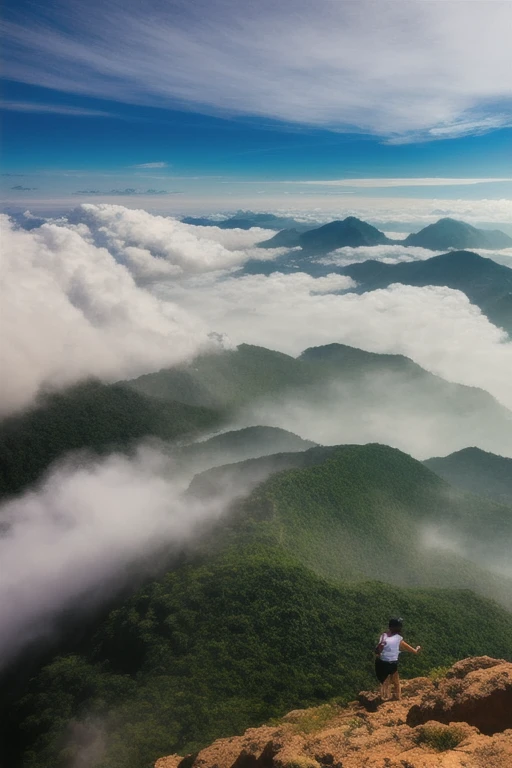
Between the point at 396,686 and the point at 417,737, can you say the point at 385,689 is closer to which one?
the point at 396,686

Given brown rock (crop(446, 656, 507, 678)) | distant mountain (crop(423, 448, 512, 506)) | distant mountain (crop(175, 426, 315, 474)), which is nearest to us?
brown rock (crop(446, 656, 507, 678))

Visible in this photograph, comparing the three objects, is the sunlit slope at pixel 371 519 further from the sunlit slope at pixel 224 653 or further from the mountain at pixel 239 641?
the sunlit slope at pixel 224 653

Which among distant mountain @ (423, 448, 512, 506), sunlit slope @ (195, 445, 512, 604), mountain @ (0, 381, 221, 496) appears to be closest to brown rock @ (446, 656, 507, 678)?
sunlit slope @ (195, 445, 512, 604)

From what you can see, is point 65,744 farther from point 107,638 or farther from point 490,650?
point 490,650

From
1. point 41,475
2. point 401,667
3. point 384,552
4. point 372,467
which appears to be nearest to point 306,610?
point 401,667

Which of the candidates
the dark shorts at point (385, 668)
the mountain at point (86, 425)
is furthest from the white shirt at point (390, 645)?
the mountain at point (86, 425)

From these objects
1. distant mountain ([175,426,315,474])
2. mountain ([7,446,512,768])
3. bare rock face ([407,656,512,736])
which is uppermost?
bare rock face ([407,656,512,736])

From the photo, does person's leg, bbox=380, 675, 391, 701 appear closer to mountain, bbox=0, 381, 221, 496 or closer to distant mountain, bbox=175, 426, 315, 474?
distant mountain, bbox=175, 426, 315, 474
